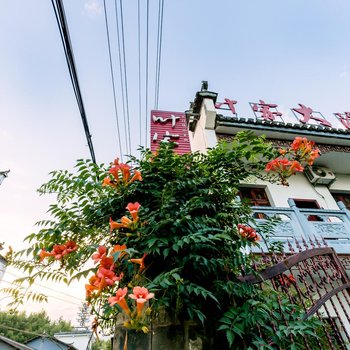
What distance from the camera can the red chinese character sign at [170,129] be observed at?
5.78 meters

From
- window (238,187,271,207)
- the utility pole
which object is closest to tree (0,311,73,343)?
the utility pole

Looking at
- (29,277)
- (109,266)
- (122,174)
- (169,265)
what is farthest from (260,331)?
(29,277)

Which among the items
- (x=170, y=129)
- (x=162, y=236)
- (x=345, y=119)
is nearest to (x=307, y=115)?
(x=345, y=119)

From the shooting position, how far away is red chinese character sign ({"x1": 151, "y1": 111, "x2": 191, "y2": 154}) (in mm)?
5779

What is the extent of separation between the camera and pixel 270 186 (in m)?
7.29

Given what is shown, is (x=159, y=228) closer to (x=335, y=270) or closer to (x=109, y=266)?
(x=109, y=266)

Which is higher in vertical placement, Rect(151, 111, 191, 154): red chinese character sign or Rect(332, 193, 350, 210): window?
Rect(151, 111, 191, 154): red chinese character sign

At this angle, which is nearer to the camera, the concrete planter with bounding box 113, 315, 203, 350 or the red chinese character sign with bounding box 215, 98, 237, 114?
the concrete planter with bounding box 113, 315, 203, 350

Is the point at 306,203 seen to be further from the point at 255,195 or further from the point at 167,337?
the point at 167,337

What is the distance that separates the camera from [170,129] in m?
6.31

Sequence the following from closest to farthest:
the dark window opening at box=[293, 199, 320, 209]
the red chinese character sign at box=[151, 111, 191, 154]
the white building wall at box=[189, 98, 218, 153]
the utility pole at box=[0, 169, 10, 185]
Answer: the red chinese character sign at box=[151, 111, 191, 154], the white building wall at box=[189, 98, 218, 153], the dark window opening at box=[293, 199, 320, 209], the utility pole at box=[0, 169, 10, 185]

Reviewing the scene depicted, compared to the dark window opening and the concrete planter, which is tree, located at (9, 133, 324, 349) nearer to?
the concrete planter

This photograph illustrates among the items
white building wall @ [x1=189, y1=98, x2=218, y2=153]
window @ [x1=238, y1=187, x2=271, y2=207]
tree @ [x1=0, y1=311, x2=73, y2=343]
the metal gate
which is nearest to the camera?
the metal gate

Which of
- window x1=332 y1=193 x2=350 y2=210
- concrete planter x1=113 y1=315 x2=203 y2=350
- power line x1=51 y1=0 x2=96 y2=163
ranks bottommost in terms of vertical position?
concrete planter x1=113 y1=315 x2=203 y2=350
